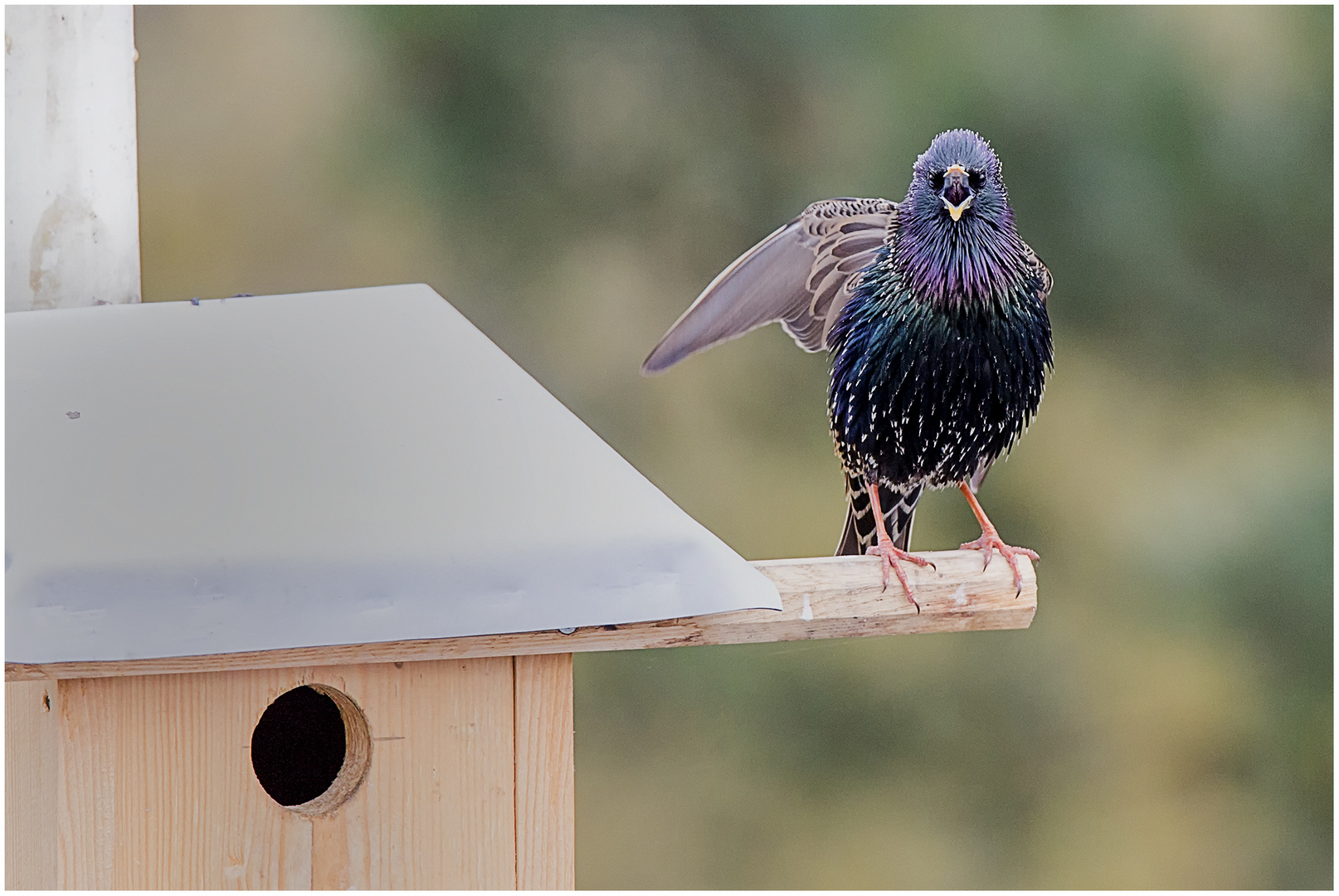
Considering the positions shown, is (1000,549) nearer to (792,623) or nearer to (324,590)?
(792,623)

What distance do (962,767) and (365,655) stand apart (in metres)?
3.14

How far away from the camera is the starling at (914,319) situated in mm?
2021

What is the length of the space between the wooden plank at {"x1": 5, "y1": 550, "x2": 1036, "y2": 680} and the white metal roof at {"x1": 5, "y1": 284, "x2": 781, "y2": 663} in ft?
0.27

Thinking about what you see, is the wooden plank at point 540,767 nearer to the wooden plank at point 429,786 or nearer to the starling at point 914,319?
the wooden plank at point 429,786

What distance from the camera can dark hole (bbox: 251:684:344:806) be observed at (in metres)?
1.85

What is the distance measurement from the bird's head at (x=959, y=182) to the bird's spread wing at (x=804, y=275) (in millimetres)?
217

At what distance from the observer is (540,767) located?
1.67 metres

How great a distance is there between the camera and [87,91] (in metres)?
1.92

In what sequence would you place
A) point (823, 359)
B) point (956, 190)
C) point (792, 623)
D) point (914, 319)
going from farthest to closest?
point (823, 359), point (914, 319), point (956, 190), point (792, 623)

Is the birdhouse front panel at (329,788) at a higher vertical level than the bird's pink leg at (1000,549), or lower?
lower

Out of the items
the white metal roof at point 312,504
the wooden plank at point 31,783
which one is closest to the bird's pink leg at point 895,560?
the white metal roof at point 312,504

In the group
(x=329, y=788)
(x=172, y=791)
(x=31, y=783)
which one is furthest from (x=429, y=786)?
(x=31, y=783)

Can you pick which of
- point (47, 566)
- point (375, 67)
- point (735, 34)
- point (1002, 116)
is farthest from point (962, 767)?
point (47, 566)

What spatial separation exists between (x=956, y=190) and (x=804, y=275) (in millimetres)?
400
